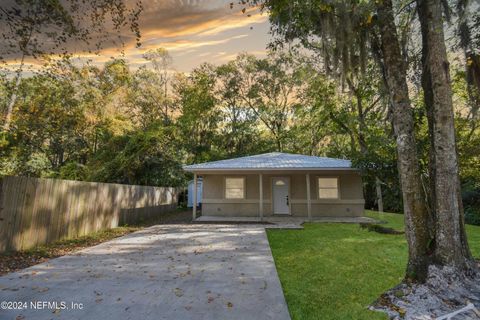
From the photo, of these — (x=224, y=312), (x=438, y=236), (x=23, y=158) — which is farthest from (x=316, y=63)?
(x=23, y=158)

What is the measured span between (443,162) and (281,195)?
1038cm

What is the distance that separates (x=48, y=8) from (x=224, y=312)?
5.63 meters

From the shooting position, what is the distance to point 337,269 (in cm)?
532

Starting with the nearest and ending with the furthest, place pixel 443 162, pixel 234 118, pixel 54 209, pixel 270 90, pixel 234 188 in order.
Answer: pixel 443 162 → pixel 54 209 → pixel 234 188 → pixel 270 90 → pixel 234 118

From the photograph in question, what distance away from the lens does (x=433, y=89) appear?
14.7ft

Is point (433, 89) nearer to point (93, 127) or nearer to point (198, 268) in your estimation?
point (198, 268)

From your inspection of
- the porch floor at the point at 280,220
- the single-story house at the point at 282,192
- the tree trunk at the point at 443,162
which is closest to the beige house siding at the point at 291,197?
the single-story house at the point at 282,192

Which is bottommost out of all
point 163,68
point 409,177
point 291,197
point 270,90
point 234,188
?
point 291,197

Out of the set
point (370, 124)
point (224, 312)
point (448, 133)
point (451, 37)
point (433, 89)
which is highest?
point (370, 124)

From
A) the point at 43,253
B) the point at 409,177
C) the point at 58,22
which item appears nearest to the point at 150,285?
the point at 43,253

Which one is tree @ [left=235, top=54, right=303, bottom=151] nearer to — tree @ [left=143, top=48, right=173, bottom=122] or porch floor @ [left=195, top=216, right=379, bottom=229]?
tree @ [left=143, top=48, right=173, bottom=122]

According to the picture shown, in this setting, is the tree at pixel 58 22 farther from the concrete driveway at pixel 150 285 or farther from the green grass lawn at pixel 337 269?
the green grass lawn at pixel 337 269

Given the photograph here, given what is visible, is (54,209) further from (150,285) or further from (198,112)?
(198,112)

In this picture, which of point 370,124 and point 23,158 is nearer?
point 370,124
